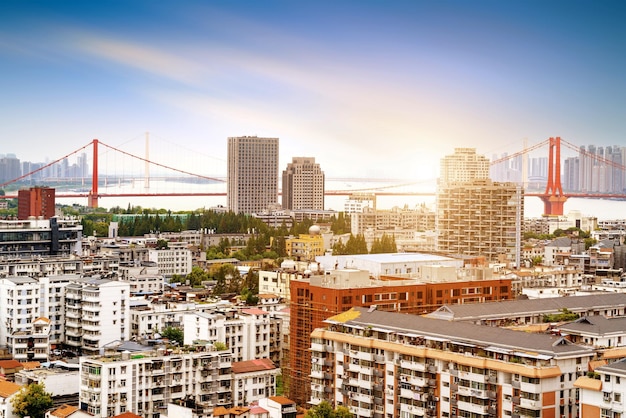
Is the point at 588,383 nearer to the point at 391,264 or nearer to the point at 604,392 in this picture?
the point at 604,392

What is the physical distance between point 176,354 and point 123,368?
566 millimetres

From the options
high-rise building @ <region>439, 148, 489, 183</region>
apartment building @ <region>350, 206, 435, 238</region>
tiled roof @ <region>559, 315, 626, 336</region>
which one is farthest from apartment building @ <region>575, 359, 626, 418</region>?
high-rise building @ <region>439, 148, 489, 183</region>

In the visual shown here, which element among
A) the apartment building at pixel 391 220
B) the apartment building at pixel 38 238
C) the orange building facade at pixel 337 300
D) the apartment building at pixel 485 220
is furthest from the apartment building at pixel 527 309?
the apartment building at pixel 391 220

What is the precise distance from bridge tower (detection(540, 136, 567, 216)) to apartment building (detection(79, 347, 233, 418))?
2272cm

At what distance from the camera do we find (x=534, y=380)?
7.15 metres

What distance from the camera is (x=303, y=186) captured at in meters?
35.9

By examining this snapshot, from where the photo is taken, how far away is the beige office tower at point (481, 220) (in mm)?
20188

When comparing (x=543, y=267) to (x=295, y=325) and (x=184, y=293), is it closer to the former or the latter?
(x=184, y=293)

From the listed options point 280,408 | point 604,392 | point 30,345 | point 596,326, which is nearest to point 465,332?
point 596,326

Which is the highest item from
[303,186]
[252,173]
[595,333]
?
[252,173]

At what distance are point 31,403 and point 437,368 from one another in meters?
3.37

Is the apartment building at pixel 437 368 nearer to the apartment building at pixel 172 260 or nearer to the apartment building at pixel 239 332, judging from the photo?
the apartment building at pixel 239 332

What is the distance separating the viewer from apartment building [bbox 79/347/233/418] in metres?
8.70

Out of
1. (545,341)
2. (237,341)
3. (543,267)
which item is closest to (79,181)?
(543,267)
